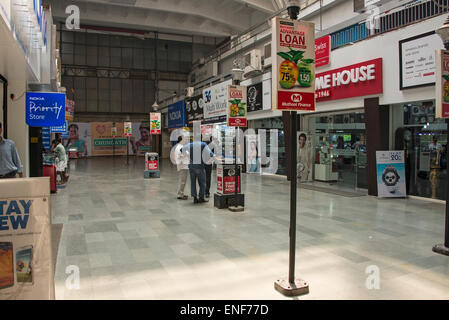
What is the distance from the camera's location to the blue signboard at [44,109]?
645 cm

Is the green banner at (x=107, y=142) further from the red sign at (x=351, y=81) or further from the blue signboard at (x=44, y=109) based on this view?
the blue signboard at (x=44, y=109)

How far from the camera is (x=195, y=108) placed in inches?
870

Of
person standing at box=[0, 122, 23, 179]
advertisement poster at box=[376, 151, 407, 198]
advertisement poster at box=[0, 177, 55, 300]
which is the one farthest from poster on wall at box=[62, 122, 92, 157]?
advertisement poster at box=[0, 177, 55, 300]

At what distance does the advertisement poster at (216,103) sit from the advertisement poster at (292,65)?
13.5m

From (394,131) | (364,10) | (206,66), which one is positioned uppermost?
(206,66)

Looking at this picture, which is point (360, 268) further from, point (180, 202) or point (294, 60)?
point (180, 202)

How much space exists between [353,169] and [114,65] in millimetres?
24088

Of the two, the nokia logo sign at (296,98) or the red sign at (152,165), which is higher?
the nokia logo sign at (296,98)

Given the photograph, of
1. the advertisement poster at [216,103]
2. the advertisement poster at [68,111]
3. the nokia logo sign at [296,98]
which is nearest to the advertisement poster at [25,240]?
the nokia logo sign at [296,98]

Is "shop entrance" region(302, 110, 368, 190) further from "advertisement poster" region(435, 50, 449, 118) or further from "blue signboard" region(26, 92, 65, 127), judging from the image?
"blue signboard" region(26, 92, 65, 127)

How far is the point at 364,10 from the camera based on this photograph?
439 inches

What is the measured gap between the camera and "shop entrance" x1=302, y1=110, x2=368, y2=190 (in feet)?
36.1

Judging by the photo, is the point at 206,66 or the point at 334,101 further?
the point at 206,66

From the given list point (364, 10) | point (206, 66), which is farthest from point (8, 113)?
point (206, 66)
